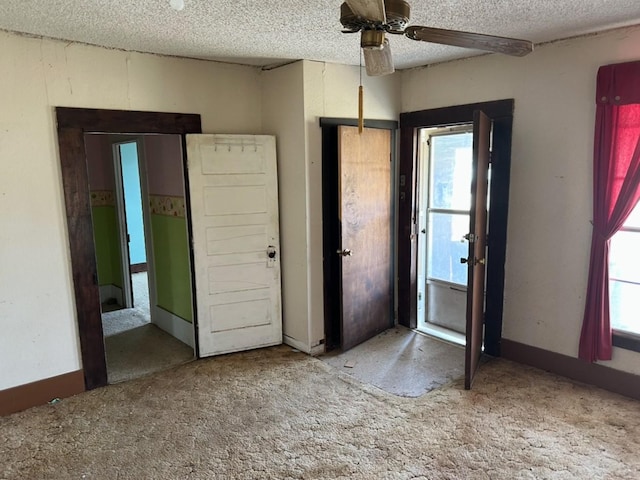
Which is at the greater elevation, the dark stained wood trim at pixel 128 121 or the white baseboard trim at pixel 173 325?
the dark stained wood trim at pixel 128 121

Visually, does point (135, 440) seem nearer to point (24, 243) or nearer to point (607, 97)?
point (24, 243)

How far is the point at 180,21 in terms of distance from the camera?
8.20ft

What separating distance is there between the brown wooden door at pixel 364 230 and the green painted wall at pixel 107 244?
2.93 metres

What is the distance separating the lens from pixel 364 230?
377 centimetres

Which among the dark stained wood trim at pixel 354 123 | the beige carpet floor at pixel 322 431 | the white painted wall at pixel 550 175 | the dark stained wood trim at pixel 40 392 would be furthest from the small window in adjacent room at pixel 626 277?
the dark stained wood trim at pixel 40 392

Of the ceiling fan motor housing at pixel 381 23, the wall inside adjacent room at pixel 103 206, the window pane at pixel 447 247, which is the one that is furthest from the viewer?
the wall inside adjacent room at pixel 103 206

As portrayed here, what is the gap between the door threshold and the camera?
3.97 meters

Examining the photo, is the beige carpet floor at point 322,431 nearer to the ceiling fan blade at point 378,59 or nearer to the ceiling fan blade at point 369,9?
the ceiling fan blade at point 378,59

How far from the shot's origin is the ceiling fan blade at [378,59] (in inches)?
74.7

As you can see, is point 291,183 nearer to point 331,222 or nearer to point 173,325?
point 331,222

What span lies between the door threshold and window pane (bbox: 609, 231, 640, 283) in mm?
1359

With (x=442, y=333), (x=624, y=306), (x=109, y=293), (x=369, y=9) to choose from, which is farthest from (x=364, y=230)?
(x=109, y=293)

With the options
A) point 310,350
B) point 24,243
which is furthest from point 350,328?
point 24,243

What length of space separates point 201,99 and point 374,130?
1.42 m
